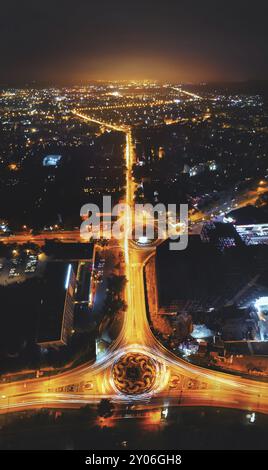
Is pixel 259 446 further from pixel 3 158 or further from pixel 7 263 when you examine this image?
pixel 3 158

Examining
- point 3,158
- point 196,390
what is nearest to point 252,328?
point 196,390

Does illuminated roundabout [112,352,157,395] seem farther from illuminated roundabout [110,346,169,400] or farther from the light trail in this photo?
the light trail
